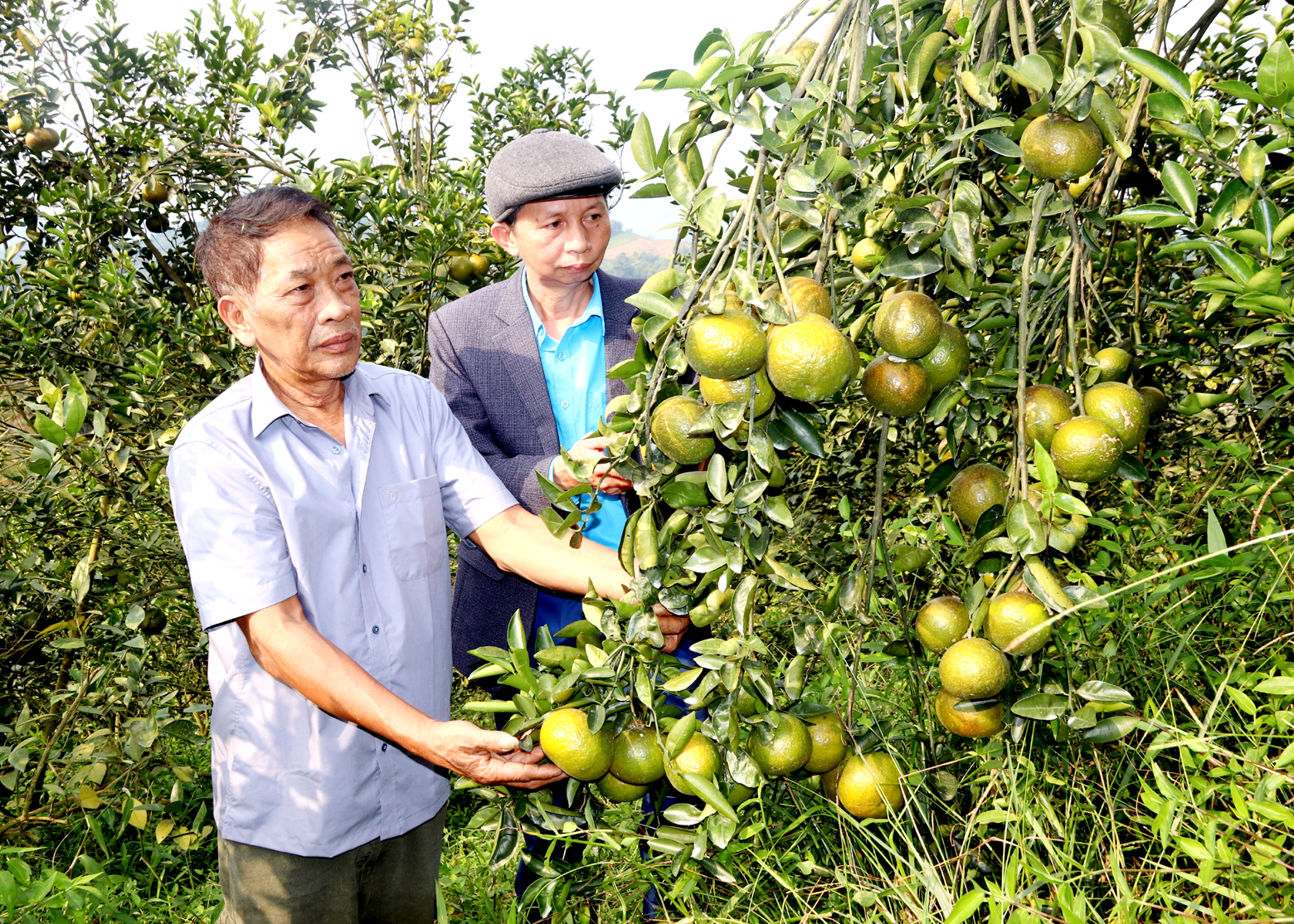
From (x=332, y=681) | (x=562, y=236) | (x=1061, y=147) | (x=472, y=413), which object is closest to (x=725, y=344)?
(x=1061, y=147)

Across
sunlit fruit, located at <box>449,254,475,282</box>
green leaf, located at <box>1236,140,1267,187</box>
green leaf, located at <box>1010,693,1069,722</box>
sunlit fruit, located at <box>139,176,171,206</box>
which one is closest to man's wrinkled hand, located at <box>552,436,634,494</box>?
green leaf, located at <box>1010,693,1069,722</box>

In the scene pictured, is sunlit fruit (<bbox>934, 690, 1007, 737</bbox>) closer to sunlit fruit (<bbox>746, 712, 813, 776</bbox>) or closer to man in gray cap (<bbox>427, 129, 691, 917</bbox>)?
sunlit fruit (<bbox>746, 712, 813, 776</bbox>)

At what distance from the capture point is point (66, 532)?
285 cm

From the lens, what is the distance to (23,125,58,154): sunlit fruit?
121 inches

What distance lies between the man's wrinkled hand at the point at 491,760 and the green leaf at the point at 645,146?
85 centimetres

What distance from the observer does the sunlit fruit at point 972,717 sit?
1.30 metres

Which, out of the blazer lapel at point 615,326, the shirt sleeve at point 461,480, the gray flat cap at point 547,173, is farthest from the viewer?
the blazer lapel at point 615,326

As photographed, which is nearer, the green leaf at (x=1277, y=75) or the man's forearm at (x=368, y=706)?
the green leaf at (x=1277, y=75)

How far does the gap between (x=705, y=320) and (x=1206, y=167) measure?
1955mm

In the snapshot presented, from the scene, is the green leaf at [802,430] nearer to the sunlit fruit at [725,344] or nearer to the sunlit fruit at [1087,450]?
the sunlit fruit at [725,344]

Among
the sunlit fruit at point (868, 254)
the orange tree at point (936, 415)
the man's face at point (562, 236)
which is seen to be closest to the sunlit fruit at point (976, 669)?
the orange tree at point (936, 415)

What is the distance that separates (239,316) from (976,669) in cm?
139

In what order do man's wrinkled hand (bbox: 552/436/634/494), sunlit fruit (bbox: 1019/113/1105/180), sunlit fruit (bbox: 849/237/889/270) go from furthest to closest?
1. sunlit fruit (bbox: 849/237/889/270)
2. man's wrinkled hand (bbox: 552/436/634/494)
3. sunlit fruit (bbox: 1019/113/1105/180)

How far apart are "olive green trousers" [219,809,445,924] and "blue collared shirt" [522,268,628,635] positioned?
0.65 metres
